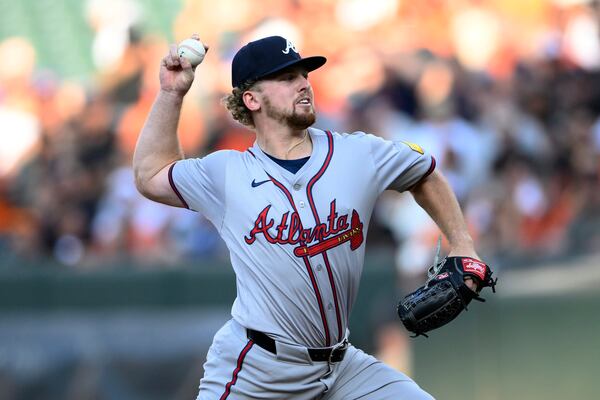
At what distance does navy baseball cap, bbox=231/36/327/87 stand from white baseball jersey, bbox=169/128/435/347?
346 mm

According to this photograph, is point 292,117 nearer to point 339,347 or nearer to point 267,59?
point 267,59

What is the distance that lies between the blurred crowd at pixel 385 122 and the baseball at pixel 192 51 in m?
3.93

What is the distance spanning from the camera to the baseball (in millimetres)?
4840

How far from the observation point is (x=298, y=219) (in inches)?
181

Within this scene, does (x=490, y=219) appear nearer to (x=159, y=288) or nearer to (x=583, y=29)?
(x=583, y=29)

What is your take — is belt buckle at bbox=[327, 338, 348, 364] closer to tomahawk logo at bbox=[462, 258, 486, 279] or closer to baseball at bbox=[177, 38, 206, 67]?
tomahawk logo at bbox=[462, 258, 486, 279]

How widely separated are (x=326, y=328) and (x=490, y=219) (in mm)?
4655

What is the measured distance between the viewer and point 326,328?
4637mm

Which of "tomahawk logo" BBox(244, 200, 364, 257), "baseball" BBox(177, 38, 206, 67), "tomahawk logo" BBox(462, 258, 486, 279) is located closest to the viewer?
"tomahawk logo" BBox(244, 200, 364, 257)

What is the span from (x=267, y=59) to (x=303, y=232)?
0.77m

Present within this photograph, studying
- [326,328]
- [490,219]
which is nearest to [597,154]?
[490,219]

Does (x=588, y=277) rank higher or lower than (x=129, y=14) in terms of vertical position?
lower

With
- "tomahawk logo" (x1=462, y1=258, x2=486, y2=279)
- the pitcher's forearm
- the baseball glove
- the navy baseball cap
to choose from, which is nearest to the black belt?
the baseball glove

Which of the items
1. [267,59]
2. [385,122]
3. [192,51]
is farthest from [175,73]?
[385,122]
